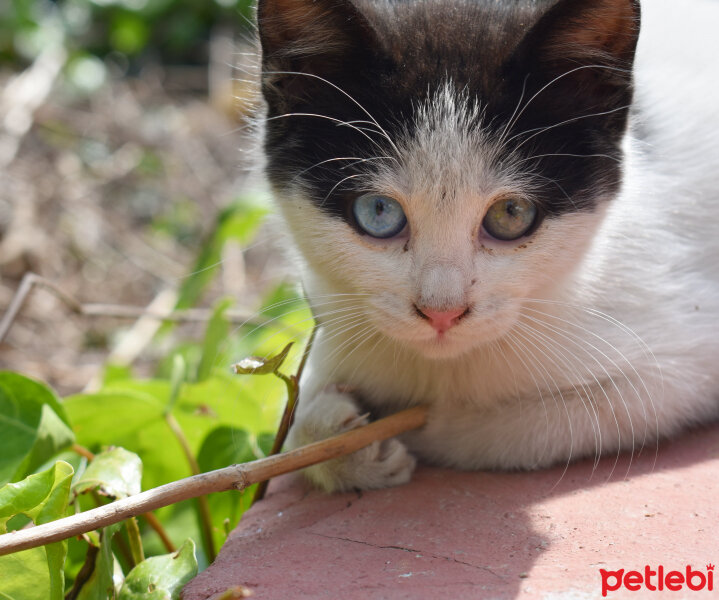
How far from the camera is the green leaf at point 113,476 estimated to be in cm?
Answer: 153

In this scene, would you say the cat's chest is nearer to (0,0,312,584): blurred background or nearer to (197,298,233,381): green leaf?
(0,0,312,584): blurred background

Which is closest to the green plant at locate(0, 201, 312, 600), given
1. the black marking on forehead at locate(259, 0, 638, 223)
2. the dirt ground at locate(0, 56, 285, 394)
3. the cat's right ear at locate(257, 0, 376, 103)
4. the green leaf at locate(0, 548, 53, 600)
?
the green leaf at locate(0, 548, 53, 600)

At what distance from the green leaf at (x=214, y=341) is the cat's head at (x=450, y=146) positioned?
0.63 metres

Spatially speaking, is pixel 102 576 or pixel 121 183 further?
pixel 121 183

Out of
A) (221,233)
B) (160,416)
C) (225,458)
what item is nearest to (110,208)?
(221,233)

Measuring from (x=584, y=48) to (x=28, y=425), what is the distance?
4.53 ft

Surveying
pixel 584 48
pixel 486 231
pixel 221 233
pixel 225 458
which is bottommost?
pixel 225 458

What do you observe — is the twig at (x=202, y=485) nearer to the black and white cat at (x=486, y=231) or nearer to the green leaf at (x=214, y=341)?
the black and white cat at (x=486, y=231)

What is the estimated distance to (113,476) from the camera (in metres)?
1.56

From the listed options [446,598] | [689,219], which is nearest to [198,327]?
[689,219]

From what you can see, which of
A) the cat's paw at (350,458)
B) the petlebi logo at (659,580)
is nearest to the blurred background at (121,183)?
the cat's paw at (350,458)

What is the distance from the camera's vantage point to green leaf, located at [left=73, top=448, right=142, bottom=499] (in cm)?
153

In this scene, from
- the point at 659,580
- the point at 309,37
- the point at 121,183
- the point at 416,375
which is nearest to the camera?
the point at 659,580

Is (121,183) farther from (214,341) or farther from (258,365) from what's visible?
(258,365)
